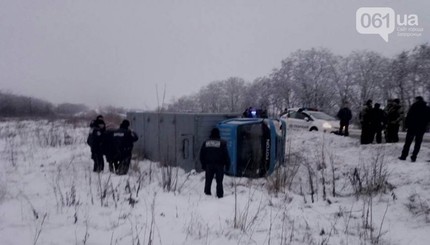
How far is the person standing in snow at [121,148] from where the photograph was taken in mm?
9672

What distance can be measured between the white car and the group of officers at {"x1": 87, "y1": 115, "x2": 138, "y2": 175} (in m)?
9.11

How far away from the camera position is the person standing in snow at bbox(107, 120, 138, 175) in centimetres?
967

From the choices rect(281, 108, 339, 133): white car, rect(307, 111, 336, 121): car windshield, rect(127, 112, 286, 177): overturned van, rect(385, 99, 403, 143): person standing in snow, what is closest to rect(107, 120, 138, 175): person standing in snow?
rect(127, 112, 286, 177): overturned van

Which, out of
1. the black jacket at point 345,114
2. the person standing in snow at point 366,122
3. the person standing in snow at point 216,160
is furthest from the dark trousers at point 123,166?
the black jacket at point 345,114

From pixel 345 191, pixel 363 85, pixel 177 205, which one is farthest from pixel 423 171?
pixel 363 85

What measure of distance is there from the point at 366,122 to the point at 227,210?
7.39 meters

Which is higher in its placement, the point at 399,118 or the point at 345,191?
the point at 399,118

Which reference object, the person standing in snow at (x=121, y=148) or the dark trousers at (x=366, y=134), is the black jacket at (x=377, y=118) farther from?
the person standing in snow at (x=121, y=148)

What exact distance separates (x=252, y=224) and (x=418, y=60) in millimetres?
38230

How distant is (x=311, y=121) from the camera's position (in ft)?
53.7

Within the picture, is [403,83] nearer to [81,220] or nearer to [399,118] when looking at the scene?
[399,118]

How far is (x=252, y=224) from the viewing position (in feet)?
18.3

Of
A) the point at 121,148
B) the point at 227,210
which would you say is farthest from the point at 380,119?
the point at 121,148

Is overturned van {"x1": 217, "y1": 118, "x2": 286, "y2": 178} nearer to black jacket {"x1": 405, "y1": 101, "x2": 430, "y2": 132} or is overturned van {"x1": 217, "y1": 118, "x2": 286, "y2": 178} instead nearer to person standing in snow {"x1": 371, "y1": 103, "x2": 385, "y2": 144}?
black jacket {"x1": 405, "y1": 101, "x2": 430, "y2": 132}
